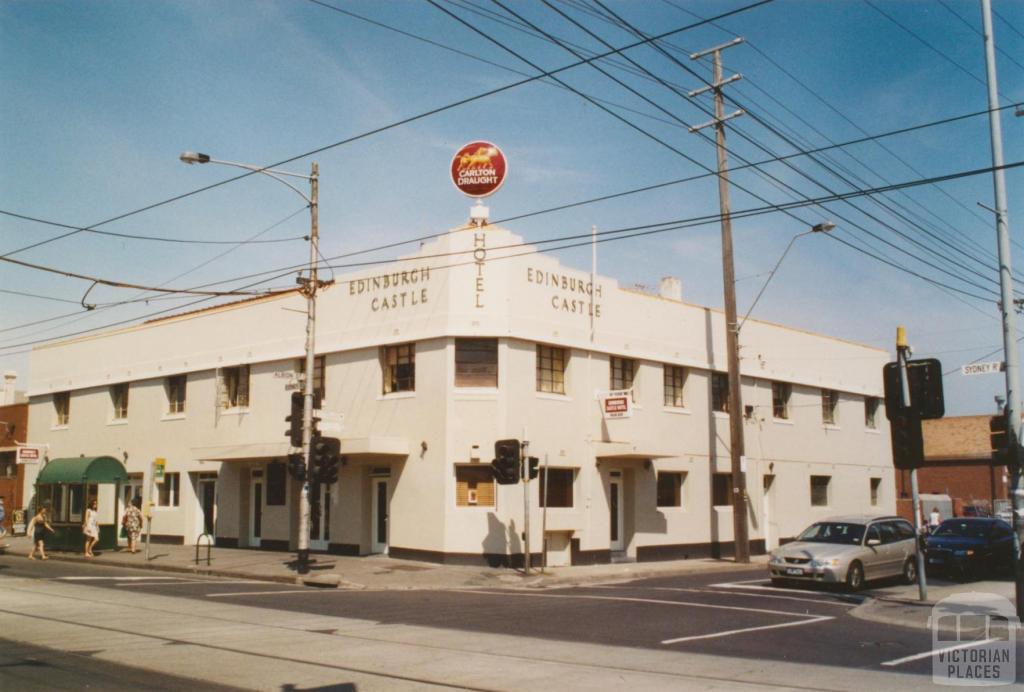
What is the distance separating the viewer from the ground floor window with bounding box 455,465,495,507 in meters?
25.2

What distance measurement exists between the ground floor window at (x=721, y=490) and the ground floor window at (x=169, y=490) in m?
20.0

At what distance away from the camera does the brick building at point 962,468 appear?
52.8 metres

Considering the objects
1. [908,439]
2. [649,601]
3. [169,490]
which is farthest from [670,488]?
[169,490]

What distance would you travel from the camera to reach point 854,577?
19.8 meters

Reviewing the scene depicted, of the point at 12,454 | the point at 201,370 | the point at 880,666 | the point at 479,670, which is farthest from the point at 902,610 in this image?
the point at 12,454

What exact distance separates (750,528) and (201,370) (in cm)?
2141

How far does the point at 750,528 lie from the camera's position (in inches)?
1316

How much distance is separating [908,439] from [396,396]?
48.8ft

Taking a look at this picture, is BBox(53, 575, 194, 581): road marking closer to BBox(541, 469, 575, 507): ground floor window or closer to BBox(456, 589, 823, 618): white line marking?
BBox(456, 589, 823, 618): white line marking

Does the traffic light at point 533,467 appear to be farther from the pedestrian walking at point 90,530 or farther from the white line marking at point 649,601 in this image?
the pedestrian walking at point 90,530

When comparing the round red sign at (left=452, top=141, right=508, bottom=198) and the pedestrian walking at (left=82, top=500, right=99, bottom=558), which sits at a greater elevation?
the round red sign at (left=452, top=141, right=508, bottom=198)

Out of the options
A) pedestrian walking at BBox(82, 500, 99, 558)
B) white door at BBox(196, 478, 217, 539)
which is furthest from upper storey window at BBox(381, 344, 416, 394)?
pedestrian walking at BBox(82, 500, 99, 558)

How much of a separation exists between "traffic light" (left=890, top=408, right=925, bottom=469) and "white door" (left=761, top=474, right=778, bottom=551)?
18.4 meters

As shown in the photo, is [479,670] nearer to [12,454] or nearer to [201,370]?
[201,370]
